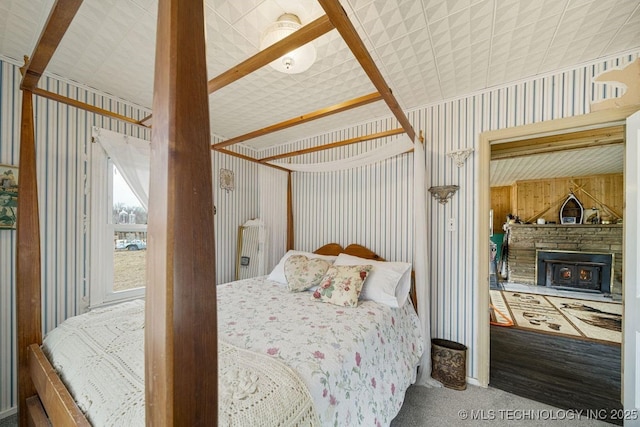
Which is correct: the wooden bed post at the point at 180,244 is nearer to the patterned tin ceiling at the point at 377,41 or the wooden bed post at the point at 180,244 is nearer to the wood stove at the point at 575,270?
the patterned tin ceiling at the point at 377,41

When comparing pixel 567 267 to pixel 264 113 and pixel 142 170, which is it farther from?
pixel 142 170

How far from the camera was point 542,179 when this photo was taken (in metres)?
6.56

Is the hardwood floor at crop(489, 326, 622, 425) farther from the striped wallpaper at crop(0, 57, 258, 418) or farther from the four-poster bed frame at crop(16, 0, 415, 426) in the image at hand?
the striped wallpaper at crop(0, 57, 258, 418)

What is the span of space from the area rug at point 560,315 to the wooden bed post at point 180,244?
441 centimetres

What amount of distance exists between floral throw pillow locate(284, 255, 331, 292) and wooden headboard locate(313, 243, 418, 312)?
17.4 inches

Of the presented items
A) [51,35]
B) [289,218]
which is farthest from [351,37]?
[289,218]

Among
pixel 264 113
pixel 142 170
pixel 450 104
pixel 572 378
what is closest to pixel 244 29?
pixel 264 113

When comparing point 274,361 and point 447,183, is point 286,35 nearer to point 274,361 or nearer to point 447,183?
point 274,361

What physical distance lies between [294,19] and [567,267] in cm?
774

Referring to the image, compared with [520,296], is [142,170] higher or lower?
higher

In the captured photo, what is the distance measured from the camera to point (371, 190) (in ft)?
9.70

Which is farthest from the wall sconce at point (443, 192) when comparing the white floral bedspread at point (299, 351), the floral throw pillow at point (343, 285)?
the white floral bedspread at point (299, 351)

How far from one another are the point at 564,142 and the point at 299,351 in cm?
374

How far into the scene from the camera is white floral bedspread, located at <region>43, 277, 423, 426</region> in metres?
1.01
